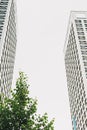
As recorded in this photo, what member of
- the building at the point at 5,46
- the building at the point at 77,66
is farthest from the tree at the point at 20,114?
the building at the point at 77,66

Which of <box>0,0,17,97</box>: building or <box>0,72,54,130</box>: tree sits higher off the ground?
<box>0,0,17,97</box>: building

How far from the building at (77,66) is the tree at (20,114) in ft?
183

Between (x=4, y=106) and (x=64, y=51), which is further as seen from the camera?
(x=64, y=51)

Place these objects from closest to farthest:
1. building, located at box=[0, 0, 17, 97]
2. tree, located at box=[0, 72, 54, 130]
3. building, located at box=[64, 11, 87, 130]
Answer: tree, located at box=[0, 72, 54, 130] < building, located at box=[0, 0, 17, 97] < building, located at box=[64, 11, 87, 130]

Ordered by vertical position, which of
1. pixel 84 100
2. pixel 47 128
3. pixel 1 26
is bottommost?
pixel 47 128

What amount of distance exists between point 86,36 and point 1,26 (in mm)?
26450

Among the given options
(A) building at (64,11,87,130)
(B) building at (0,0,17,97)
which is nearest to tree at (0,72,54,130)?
(B) building at (0,0,17,97)

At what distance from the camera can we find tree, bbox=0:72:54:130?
14.7 metres

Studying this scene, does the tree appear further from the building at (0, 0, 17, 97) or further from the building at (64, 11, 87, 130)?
the building at (64, 11, 87, 130)

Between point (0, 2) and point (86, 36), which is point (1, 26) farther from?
point (86, 36)

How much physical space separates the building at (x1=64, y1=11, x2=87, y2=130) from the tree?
183 ft

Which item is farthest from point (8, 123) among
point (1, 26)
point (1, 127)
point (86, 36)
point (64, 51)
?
point (64, 51)

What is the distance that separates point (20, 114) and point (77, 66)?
236ft

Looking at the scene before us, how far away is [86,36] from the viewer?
90500mm
